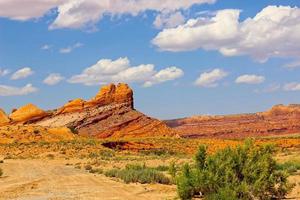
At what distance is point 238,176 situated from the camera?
50.8ft

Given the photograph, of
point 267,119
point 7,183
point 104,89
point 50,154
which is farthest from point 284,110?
point 7,183

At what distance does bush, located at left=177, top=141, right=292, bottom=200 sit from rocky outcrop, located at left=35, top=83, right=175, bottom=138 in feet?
179

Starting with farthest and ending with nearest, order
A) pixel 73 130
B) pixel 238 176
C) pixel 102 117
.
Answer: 1. pixel 102 117
2. pixel 73 130
3. pixel 238 176

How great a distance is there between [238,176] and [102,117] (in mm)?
58665

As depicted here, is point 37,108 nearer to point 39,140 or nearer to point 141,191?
point 39,140

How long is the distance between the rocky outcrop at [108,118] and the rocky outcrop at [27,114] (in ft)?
3.27

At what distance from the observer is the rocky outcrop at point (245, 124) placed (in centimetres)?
11788

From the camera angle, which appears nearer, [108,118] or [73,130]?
[73,130]

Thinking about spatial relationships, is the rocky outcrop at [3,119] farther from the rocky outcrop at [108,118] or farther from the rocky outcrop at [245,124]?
the rocky outcrop at [245,124]

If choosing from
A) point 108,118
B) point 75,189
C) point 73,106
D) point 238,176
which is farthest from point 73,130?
point 238,176

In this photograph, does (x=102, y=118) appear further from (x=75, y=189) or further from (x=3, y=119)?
(x=75, y=189)

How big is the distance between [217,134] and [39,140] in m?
65.4

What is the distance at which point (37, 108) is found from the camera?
7956 cm

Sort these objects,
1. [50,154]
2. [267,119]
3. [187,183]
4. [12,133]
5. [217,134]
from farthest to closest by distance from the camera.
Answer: [267,119], [217,134], [12,133], [50,154], [187,183]
